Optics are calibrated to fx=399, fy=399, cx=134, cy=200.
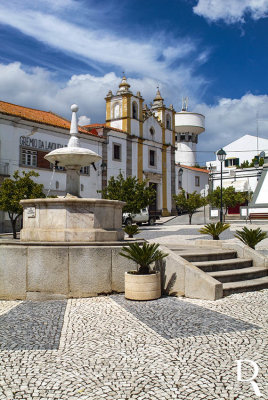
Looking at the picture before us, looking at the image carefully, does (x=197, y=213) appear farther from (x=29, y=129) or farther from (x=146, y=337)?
(x=146, y=337)

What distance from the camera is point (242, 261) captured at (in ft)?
30.8

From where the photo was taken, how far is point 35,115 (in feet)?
111

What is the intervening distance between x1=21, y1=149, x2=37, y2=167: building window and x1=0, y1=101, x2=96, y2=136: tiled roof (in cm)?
247

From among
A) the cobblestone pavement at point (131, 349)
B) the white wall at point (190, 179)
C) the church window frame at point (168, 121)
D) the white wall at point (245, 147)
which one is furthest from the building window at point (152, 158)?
the cobblestone pavement at point (131, 349)

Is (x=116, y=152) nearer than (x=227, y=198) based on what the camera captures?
No

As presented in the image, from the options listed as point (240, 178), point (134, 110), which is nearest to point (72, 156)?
point (134, 110)

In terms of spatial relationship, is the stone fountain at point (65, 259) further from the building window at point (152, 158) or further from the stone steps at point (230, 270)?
the building window at point (152, 158)

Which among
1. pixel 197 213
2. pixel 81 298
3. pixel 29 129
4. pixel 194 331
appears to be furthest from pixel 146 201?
pixel 194 331

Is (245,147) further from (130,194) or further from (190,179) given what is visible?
(130,194)

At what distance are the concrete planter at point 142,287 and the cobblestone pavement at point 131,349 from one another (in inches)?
7.3

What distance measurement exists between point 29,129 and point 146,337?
28128mm

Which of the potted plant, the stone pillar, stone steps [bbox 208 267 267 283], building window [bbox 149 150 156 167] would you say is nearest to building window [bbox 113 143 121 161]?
building window [bbox 149 150 156 167]

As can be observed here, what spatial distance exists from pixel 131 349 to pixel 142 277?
2.52 m

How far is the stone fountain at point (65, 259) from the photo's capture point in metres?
A: 7.52
